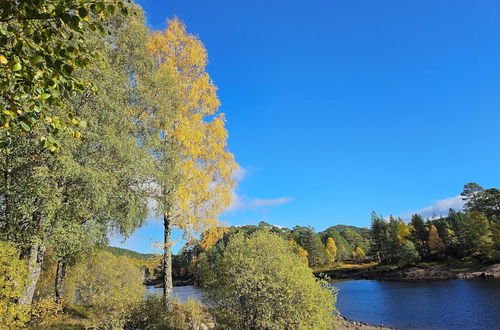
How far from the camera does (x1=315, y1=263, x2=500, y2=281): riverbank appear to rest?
54.2m

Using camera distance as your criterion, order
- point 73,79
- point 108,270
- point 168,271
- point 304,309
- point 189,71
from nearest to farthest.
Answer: point 73,79
point 304,309
point 168,271
point 189,71
point 108,270

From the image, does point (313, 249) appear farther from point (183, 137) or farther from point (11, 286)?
point (11, 286)

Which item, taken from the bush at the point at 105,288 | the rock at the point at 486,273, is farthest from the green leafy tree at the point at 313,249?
the bush at the point at 105,288

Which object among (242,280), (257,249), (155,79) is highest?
(155,79)

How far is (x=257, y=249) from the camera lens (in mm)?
13570

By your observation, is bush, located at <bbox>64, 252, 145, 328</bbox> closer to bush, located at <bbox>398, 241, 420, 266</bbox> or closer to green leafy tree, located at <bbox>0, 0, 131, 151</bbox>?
green leafy tree, located at <bbox>0, 0, 131, 151</bbox>

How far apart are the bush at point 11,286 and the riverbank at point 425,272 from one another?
52.0 metres

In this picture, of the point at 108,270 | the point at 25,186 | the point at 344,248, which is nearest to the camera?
the point at 25,186

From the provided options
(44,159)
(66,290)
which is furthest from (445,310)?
(66,290)

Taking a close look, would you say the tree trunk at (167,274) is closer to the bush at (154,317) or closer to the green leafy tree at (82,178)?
the bush at (154,317)

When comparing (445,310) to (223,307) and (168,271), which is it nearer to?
(223,307)

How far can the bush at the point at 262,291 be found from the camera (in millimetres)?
11617

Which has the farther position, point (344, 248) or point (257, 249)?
point (344, 248)

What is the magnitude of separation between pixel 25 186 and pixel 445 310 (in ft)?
117
